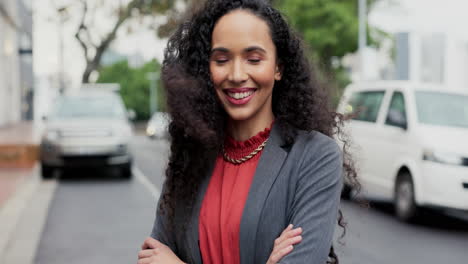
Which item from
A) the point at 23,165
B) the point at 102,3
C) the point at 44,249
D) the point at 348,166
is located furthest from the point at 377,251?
the point at 102,3

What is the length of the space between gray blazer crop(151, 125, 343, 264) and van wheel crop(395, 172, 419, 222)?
6.35 meters

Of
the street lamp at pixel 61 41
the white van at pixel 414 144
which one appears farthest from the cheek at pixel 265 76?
the street lamp at pixel 61 41

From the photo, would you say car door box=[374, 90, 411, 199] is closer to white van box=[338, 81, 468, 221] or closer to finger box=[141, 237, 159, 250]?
white van box=[338, 81, 468, 221]

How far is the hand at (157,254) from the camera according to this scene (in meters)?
1.98

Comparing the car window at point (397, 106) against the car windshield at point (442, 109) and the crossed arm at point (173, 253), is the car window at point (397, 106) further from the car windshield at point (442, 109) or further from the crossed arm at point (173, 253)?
the crossed arm at point (173, 253)

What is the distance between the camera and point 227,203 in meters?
1.88

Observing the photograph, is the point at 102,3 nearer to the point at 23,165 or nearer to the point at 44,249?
the point at 23,165

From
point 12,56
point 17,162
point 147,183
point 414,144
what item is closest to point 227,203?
point 414,144

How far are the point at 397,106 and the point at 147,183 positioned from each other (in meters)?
5.49

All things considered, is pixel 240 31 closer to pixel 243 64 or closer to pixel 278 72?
pixel 243 64

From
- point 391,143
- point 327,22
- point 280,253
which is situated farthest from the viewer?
point 327,22

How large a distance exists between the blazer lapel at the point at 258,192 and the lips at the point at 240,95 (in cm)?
15

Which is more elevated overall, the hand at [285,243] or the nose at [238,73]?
the nose at [238,73]

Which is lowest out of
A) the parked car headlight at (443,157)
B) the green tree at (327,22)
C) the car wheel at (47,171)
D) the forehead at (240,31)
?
the car wheel at (47,171)
